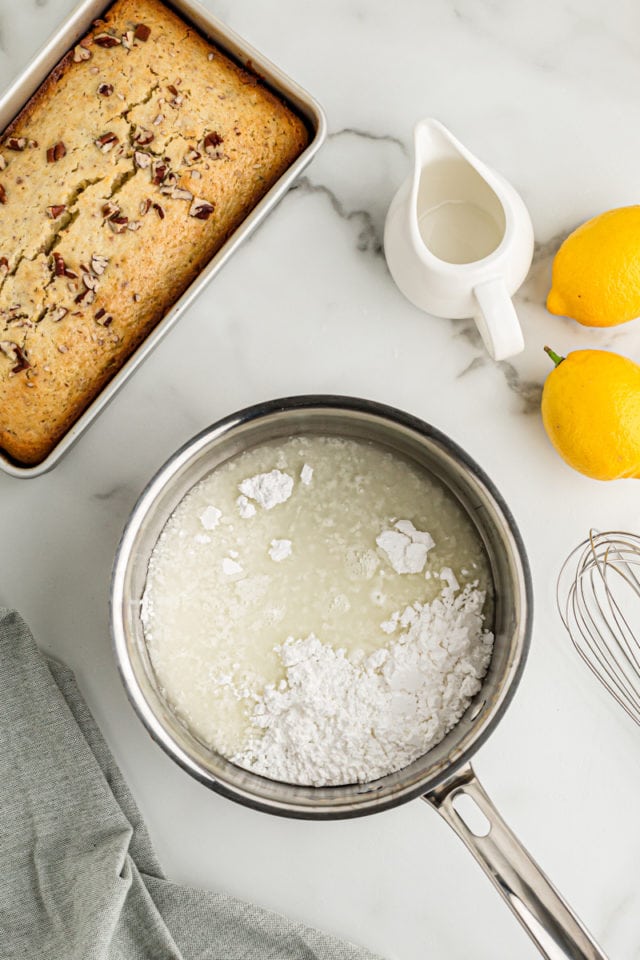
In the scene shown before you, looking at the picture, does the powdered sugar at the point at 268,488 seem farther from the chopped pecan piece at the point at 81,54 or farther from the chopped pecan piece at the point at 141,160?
the chopped pecan piece at the point at 81,54

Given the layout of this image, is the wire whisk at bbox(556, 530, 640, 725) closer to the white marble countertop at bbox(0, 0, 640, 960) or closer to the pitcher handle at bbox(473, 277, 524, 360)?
the white marble countertop at bbox(0, 0, 640, 960)

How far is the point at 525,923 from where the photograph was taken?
875 millimetres

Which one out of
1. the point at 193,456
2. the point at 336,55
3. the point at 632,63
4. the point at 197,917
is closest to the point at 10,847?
the point at 197,917

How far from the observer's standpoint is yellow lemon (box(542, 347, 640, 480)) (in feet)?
2.97

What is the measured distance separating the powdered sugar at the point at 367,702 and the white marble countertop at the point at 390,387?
13 centimetres

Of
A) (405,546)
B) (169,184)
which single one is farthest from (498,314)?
(169,184)

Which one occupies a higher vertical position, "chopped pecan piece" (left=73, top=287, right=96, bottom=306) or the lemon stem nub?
the lemon stem nub

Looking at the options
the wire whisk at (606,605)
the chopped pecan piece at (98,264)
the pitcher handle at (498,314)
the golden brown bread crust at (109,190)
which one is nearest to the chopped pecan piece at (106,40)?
the golden brown bread crust at (109,190)

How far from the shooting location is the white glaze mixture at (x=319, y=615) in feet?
3.05

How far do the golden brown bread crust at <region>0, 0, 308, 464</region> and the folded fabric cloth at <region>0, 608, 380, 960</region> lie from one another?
0.31 meters

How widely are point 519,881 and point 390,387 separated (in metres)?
0.57

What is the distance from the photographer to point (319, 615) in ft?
3.08

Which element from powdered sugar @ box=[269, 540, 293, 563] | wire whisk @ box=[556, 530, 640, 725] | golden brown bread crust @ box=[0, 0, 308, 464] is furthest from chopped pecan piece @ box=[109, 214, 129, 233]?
wire whisk @ box=[556, 530, 640, 725]

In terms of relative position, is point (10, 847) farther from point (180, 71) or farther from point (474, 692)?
point (180, 71)
